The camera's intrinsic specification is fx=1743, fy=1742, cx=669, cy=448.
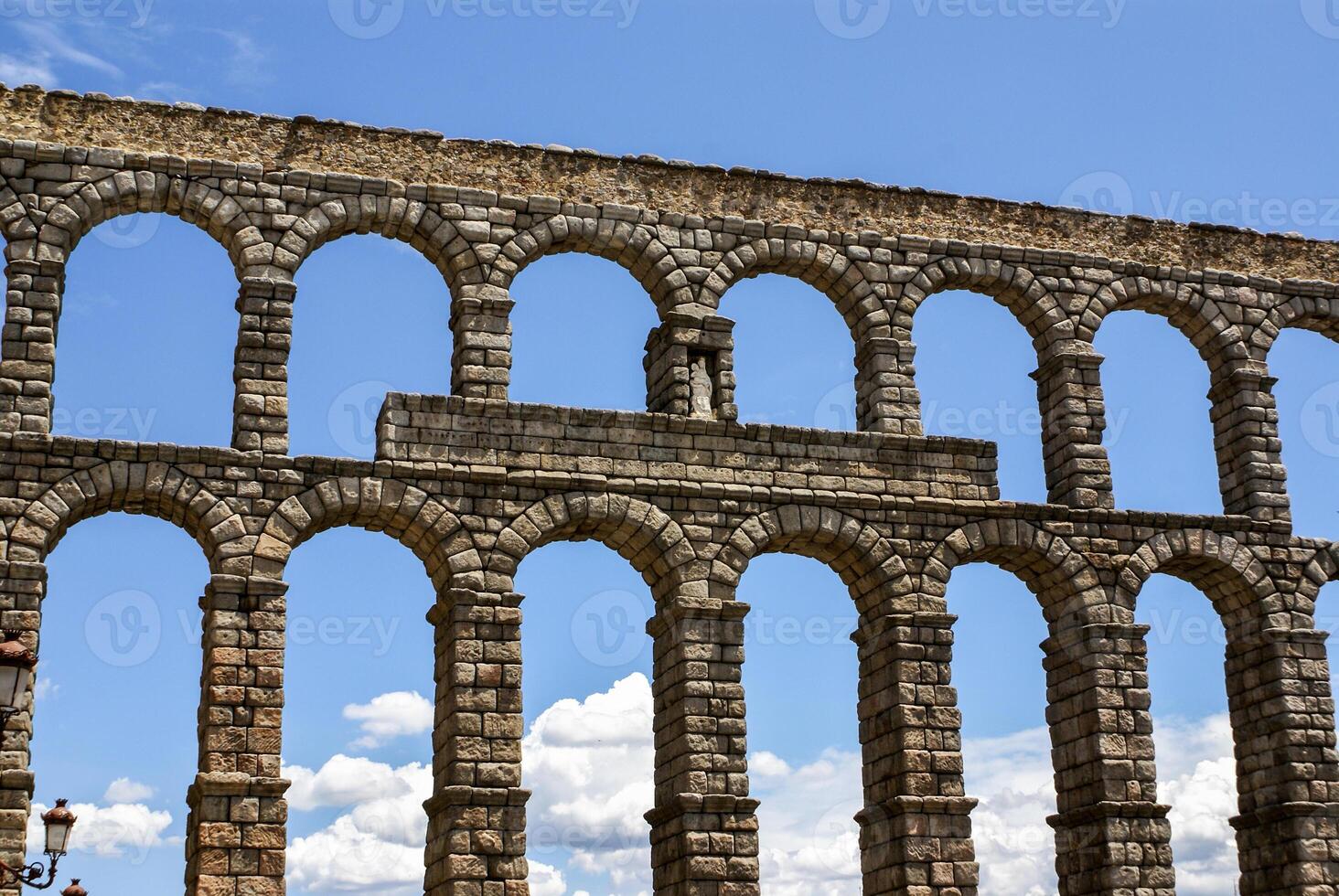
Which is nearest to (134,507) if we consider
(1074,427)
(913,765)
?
(913,765)

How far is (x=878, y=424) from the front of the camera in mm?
20703

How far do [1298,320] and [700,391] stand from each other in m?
8.60

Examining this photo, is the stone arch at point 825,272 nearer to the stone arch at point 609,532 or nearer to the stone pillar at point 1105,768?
the stone arch at point 609,532

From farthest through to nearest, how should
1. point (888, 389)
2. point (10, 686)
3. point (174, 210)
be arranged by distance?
point (888, 389), point (174, 210), point (10, 686)

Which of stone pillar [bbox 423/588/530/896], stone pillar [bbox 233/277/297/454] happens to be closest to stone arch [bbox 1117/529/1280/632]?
stone pillar [bbox 423/588/530/896]

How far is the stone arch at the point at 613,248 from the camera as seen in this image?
20266 millimetres

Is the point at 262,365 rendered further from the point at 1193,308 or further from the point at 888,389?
the point at 1193,308

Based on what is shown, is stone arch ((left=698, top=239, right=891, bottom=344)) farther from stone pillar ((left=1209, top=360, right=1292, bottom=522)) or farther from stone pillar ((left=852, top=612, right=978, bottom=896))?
stone pillar ((left=1209, top=360, right=1292, bottom=522))

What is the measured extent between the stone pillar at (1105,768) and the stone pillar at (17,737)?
1134cm

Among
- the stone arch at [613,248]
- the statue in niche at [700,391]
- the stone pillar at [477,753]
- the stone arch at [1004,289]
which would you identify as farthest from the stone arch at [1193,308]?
the stone pillar at [477,753]

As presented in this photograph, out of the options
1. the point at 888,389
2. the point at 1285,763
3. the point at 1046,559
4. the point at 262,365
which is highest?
the point at 888,389

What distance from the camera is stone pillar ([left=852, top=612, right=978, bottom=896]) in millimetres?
18797

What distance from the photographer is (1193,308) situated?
74.1ft

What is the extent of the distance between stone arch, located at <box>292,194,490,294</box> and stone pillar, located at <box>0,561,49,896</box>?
4741mm
